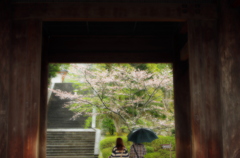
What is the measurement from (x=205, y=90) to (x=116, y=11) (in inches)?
76.2

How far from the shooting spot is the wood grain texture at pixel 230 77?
12.7 feet

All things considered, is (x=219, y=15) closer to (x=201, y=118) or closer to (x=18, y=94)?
(x=201, y=118)

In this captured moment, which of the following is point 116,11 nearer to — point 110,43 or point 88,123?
point 110,43

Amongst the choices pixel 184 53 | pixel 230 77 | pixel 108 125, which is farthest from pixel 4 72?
pixel 108 125

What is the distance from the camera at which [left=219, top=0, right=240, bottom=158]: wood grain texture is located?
3.88m

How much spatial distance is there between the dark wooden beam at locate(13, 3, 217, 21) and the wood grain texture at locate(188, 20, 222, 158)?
0.64 ft

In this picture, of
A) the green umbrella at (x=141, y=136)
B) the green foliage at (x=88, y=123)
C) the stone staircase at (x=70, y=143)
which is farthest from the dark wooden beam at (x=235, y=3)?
the green foliage at (x=88, y=123)

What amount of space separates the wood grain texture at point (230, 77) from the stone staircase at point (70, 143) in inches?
295

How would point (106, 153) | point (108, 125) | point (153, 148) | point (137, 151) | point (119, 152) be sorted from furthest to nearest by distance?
point (108, 125), point (153, 148), point (106, 153), point (137, 151), point (119, 152)

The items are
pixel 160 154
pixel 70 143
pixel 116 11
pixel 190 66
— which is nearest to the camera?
pixel 190 66

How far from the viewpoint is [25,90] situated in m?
4.12

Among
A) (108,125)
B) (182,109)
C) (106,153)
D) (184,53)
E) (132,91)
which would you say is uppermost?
(184,53)

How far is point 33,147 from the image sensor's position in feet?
13.2

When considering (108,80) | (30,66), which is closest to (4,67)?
(30,66)
